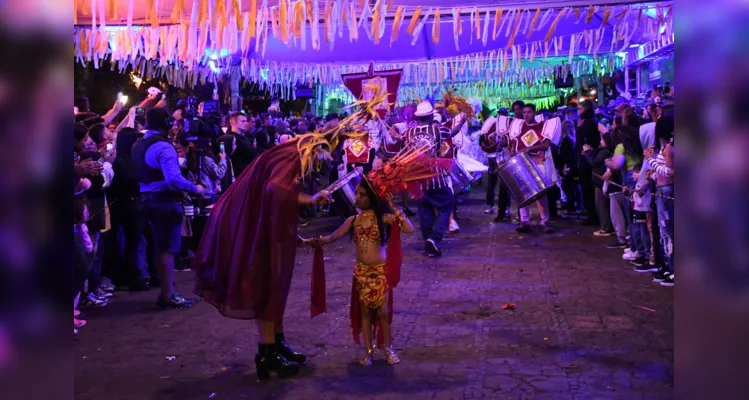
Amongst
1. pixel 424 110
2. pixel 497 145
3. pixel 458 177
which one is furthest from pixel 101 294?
pixel 497 145

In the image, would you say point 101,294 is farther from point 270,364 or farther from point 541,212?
point 541,212

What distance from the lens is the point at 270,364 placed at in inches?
214

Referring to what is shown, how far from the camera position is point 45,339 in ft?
4.69

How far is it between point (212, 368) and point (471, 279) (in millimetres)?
4033

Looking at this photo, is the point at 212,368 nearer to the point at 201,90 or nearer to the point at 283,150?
the point at 283,150

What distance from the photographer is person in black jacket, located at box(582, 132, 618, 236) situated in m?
11.5

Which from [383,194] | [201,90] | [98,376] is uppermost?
[201,90]

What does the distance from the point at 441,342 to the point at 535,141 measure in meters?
7.00

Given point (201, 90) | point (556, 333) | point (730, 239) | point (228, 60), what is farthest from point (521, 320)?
point (201, 90)

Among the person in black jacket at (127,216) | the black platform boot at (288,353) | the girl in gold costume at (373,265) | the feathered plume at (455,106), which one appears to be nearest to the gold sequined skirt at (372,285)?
the girl in gold costume at (373,265)

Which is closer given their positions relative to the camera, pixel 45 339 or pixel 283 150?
pixel 45 339

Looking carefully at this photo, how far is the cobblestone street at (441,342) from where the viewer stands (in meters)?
5.19

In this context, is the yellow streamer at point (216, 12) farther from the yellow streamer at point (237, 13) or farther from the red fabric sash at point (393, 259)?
the red fabric sash at point (393, 259)

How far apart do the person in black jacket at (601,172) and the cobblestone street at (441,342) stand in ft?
6.84
